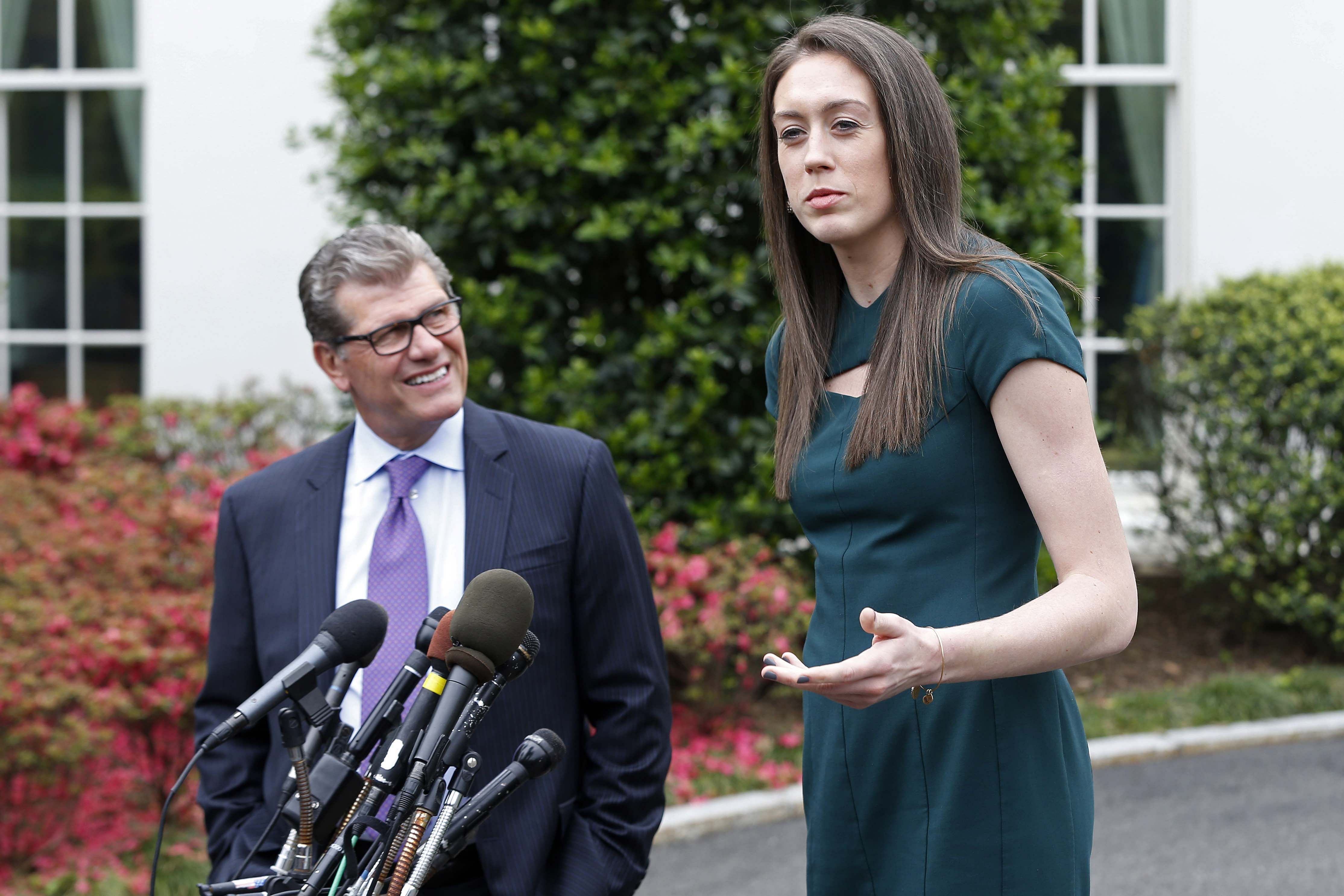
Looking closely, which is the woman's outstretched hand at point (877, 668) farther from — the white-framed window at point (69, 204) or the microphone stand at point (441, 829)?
the white-framed window at point (69, 204)

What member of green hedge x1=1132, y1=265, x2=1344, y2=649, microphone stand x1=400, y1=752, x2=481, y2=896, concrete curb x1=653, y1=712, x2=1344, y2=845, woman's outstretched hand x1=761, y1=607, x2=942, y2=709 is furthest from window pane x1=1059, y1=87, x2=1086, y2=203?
microphone stand x1=400, y1=752, x2=481, y2=896

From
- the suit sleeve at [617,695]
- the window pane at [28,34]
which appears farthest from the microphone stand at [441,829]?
the window pane at [28,34]

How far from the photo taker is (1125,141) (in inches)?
Answer: 366

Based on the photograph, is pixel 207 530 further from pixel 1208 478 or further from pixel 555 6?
pixel 1208 478

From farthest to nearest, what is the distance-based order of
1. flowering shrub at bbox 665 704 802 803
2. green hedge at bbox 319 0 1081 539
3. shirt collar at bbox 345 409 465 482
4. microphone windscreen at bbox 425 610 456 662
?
green hedge at bbox 319 0 1081 539, flowering shrub at bbox 665 704 802 803, shirt collar at bbox 345 409 465 482, microphone windscreen at bbox 425 610 456 662

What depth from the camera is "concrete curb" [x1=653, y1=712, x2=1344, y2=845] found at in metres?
5.13

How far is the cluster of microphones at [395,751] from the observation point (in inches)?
61.2

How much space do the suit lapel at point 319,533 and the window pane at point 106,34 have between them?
26.0ft

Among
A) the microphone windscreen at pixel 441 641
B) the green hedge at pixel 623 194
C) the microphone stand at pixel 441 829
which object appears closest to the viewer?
the microphone stand at pixel 441 829

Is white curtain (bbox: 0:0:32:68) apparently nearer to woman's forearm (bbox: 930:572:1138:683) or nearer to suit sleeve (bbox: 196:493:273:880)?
suit sleeve (bbox: 196:493:273:880)

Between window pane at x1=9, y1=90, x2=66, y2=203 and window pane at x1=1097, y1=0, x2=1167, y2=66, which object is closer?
window pane at x1=1097, y1=0, x2=1167, y2=66

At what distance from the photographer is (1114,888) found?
15.3 ft

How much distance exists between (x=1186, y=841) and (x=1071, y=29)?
6467 millimetres

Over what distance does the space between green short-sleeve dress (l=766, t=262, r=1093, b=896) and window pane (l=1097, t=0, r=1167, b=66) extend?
27.1ft
